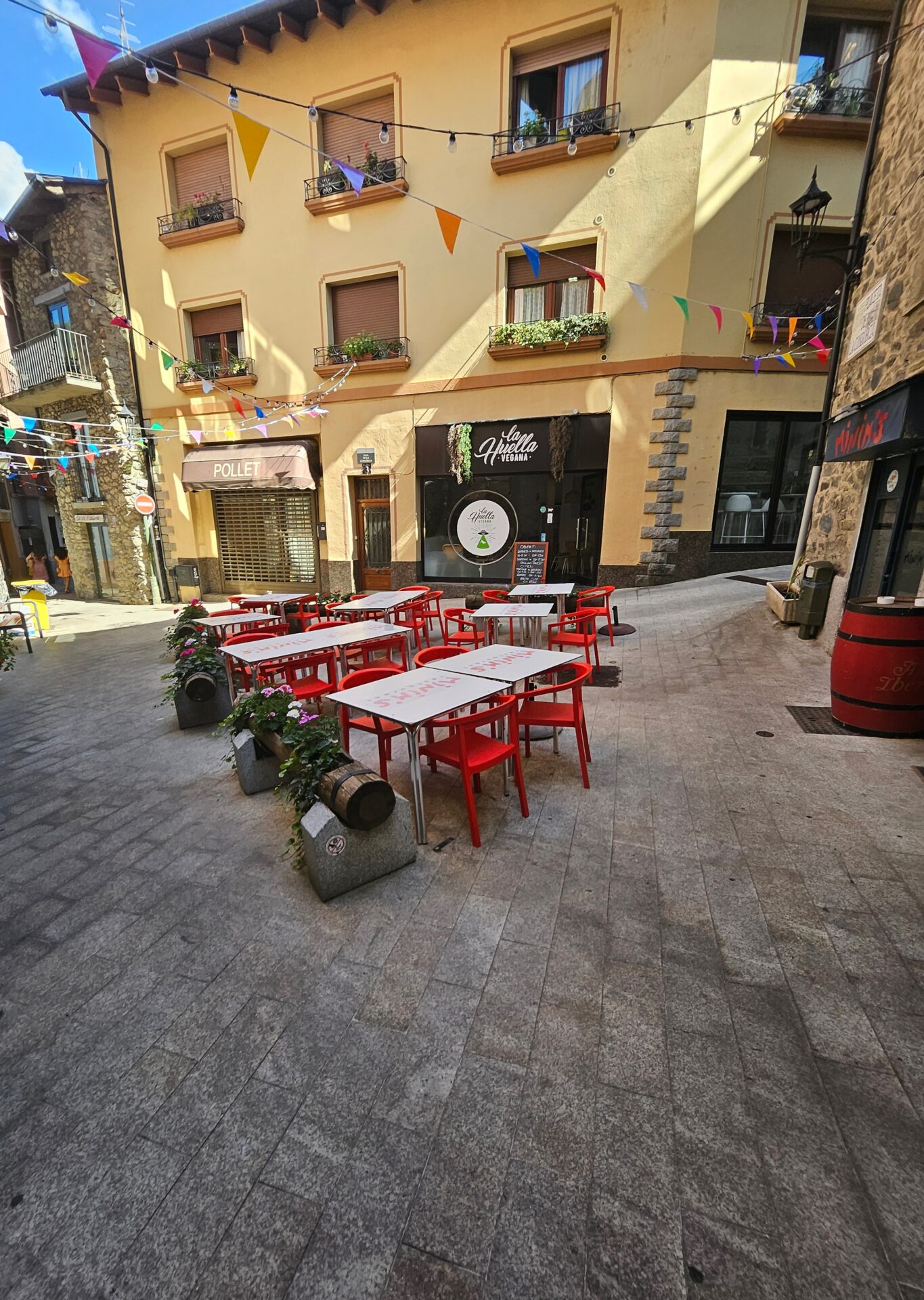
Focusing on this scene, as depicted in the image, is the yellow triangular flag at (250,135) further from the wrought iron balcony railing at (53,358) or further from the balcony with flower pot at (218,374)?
the wrought iron balcony railing at (53,358)

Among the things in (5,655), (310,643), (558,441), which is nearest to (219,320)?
(558,441)

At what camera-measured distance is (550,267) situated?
9523 millimetres

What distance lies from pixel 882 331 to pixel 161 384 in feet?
46.4

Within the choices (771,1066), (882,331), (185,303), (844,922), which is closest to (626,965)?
(771,1066)

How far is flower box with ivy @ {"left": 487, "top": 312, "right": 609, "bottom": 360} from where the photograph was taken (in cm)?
915

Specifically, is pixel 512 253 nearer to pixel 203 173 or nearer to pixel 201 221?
pixel 201 221

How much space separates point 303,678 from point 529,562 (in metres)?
5.92

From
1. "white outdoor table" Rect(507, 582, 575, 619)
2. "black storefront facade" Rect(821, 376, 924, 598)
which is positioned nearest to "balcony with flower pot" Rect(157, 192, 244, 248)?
"white outdoor table" Rect(507, 582, 575, 619)

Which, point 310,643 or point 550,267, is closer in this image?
point 310,643

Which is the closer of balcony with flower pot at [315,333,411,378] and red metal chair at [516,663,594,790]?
red metal chair at [516,663,594,790]

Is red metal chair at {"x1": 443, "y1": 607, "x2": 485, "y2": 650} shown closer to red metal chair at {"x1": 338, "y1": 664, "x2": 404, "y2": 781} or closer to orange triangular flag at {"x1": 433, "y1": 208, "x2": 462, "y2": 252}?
red metal chair at {"x1": 338, "y1": 664, "x2": 404, "y2": 781}

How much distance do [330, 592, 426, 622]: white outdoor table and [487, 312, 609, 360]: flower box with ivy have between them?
18.6ft

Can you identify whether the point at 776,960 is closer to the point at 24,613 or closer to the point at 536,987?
the point at 536,987

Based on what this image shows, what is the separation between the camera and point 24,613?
9141 millimetres
